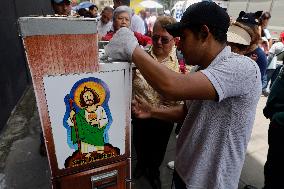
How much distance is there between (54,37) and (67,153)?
2.18 ft

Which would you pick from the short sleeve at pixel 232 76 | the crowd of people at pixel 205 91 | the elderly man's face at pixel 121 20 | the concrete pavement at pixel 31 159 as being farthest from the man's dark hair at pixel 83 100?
the elderly man's face at pixel 121 20

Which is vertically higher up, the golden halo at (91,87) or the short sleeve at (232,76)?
the short sleeve at (232,76)

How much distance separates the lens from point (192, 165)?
5.10ft

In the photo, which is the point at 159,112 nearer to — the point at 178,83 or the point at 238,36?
the point at 178,83

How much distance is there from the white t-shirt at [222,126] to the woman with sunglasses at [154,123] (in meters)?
0.92

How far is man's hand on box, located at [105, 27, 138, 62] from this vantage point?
4.09 ft

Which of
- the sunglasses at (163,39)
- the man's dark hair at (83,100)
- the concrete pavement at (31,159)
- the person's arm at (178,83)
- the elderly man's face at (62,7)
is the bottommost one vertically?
the concrete pavement at (31,159)

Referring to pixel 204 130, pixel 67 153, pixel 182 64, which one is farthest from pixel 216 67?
pixel 182 64

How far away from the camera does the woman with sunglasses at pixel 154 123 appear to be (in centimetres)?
247

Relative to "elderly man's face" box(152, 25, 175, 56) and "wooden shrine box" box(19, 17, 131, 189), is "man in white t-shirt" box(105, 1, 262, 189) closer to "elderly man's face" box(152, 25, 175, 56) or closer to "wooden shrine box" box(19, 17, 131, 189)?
"wooden shrine box" box(19, 17, 131, 189)

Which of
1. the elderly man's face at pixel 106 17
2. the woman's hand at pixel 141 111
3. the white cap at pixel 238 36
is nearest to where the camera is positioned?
the woman's hand at pixel 141 111

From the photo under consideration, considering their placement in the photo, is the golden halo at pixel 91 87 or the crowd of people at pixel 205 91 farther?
the golden halo at pixel 91 87

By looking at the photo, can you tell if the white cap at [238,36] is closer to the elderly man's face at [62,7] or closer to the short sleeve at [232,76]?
the short sleeve at [232,76]

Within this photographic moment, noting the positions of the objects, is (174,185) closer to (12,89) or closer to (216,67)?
(216,67)
